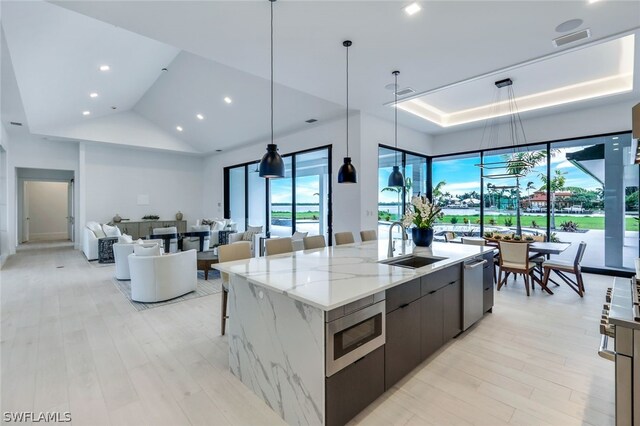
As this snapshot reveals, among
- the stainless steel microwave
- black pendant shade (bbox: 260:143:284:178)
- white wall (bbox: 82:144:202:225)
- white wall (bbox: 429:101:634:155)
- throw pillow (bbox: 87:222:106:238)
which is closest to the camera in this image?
the stainless steel microwave

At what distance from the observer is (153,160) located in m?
10.2

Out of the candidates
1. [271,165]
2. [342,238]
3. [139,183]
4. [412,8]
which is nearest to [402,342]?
[271,165]

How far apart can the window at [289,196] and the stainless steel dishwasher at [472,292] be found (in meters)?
3.52

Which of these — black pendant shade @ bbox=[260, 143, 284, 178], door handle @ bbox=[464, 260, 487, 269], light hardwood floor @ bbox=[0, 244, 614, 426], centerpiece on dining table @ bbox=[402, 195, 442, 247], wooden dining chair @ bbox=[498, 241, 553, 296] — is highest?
black pendant shade @ bbox=[260, 143, 284, 178]

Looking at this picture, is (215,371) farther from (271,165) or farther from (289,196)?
(289,196)

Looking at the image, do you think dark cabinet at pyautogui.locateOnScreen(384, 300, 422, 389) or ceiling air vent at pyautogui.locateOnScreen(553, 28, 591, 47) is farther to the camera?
ceiling air vent at pyautogui.locateOnScreen(553, 28, 591, 47)

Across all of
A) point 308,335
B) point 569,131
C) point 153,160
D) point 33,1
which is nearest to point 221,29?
point 33,1

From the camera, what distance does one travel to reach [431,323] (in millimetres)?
2535

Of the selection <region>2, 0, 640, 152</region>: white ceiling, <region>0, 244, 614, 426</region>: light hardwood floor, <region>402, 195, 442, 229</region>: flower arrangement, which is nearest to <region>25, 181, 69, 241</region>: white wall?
<region>2, 0, 640, 152</region>: white ceiling

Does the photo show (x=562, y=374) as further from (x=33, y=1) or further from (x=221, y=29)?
(x=33, y=1)

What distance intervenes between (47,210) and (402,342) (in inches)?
617

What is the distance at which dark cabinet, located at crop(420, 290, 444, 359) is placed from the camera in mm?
2426

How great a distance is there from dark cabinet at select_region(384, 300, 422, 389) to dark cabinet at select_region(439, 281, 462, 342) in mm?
511

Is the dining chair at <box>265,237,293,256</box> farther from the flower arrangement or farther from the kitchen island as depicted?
the flower arrangement
